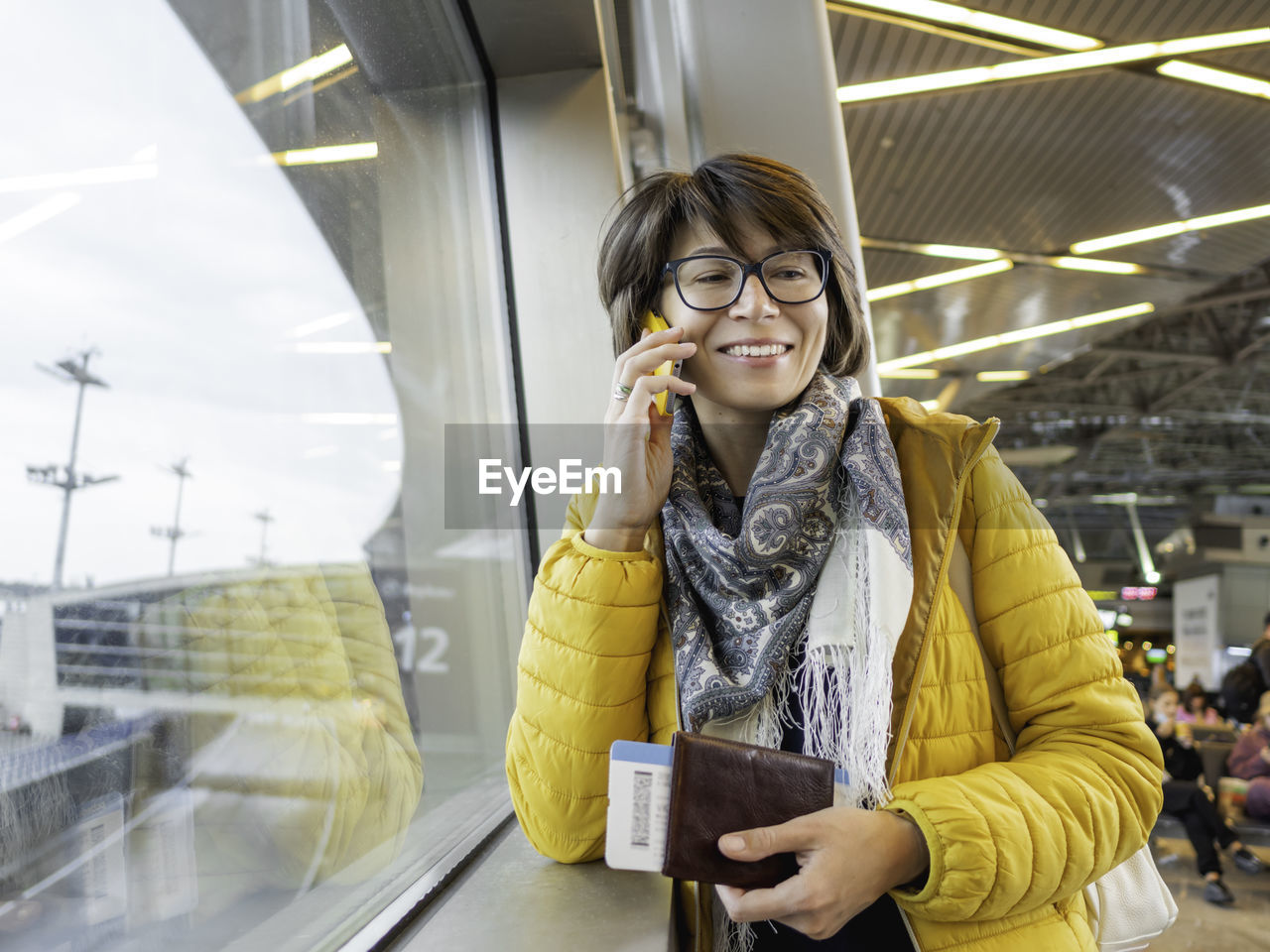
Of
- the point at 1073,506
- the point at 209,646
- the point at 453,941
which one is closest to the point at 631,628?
the point at 453,941

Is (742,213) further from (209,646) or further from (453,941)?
(453,941)

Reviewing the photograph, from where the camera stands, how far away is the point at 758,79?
10.6 feet

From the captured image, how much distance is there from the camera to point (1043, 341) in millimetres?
12023

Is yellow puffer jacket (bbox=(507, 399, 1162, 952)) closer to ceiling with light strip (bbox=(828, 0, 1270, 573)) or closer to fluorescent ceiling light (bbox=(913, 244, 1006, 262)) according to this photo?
ceiling with light strip (bbox=(828, 0, 1270, 573))

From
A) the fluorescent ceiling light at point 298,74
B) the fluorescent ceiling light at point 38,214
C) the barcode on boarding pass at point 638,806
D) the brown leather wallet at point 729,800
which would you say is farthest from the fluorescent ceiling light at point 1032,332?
the fluorescent ceiling light at point 38,214

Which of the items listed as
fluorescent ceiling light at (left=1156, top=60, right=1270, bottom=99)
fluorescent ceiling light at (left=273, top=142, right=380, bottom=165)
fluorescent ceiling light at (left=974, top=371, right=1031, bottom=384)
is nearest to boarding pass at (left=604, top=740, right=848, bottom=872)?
fluorescent ceiling light at (left=273, top=142, right=380, bottom=165)

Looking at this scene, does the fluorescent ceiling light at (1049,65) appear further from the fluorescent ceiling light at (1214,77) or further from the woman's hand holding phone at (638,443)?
the woman's hand holding phone at (638,443)

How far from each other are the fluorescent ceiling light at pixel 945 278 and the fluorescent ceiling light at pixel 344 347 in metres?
7.75

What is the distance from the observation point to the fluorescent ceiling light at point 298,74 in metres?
1.26

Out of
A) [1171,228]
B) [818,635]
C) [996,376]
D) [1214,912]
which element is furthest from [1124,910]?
[996,376]

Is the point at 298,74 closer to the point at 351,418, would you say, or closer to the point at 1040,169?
the point at 351,418

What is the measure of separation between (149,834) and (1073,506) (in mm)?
43296

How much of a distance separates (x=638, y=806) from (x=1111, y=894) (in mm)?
926

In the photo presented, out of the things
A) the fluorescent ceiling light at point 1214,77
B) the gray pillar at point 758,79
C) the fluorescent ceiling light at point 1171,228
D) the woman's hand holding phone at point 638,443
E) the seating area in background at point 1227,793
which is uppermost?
the fluorescent ceiling light at point 1214,77
